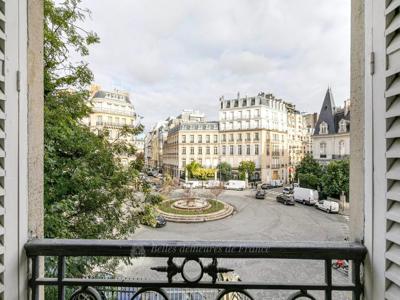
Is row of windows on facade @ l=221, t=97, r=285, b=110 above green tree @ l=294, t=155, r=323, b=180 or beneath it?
above

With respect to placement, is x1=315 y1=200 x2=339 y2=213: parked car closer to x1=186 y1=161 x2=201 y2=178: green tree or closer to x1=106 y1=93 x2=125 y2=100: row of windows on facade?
x1=106 y1=93 x2=125 y2=100: row of windows on facade

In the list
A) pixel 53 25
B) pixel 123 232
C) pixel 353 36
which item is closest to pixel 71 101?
pixel 53 25

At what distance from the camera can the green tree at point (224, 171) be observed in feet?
69.4

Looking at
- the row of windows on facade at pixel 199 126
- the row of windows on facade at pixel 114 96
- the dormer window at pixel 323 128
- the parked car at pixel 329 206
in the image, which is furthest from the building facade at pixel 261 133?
the row of windows on facade at pixel 114 96

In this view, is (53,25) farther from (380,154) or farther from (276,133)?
(276,133)

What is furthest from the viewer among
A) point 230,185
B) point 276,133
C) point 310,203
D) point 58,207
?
point 276,133

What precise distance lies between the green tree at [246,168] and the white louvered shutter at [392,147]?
20.1 metres

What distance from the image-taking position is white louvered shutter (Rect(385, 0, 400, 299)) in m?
0.63

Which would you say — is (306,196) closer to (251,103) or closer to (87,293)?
(87,293)

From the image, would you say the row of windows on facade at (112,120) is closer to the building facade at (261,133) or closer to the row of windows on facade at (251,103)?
the building facade at (261,133)

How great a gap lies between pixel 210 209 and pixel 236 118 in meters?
13.2

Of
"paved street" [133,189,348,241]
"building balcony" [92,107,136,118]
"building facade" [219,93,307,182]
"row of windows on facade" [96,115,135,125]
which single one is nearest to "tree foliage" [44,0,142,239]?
"row of windows on facade" [96,115,135,125]

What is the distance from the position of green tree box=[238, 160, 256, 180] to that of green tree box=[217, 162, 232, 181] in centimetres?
101

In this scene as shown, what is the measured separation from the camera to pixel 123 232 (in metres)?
2.99
